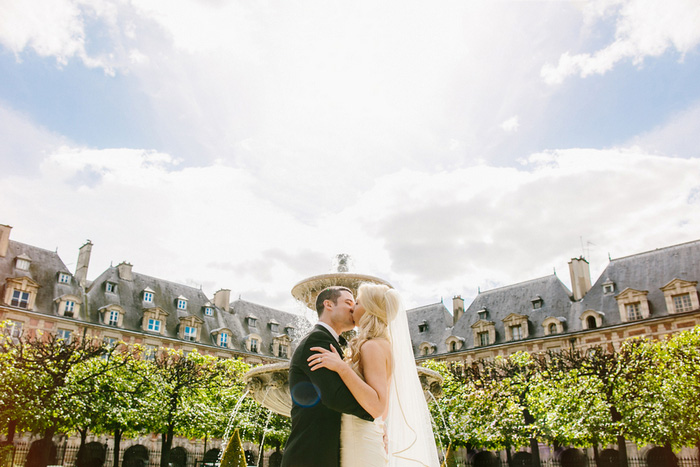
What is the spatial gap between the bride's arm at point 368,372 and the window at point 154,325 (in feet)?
133

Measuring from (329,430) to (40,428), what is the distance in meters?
23.4

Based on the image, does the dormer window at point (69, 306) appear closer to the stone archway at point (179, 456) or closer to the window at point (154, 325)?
the window at point (154, 325)

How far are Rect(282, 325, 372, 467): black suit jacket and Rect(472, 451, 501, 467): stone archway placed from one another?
38.5 meters

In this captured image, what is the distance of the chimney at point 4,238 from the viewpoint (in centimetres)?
3512

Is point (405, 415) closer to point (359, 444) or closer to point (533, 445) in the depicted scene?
point (359, 444)

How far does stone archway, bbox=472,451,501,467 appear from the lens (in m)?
37.2

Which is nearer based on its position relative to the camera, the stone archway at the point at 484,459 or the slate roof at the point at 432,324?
the stone archway at the point at 484,459

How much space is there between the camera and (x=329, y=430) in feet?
11.5

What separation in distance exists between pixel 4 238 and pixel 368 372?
40571 mm

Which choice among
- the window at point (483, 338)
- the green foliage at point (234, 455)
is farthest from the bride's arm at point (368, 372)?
the window at point (483, 338)

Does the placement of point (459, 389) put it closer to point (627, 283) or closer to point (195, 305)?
point (627, 283)

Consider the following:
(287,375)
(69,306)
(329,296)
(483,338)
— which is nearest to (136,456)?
(69,306)

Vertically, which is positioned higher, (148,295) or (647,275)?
(148,295)

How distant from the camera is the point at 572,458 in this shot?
3378 centimetres
